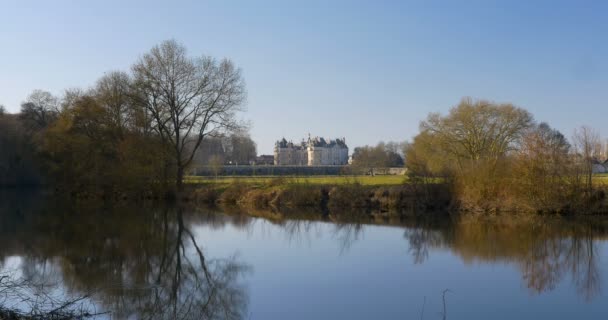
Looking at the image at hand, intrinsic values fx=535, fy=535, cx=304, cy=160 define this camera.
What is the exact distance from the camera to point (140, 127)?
117 feet

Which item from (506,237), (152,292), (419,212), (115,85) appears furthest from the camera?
(115,85)

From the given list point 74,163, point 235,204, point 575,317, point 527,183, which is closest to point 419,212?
point 527,183

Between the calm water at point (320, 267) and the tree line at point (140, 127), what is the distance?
43.6 ft

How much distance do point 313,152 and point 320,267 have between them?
13047 cm

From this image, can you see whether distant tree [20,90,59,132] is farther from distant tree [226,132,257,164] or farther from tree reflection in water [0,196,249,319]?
tree reflection in water [0,196,249,319]

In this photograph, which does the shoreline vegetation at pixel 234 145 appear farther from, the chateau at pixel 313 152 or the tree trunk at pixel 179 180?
the chateau at pixel 313 152

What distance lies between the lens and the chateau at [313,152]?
141750mm

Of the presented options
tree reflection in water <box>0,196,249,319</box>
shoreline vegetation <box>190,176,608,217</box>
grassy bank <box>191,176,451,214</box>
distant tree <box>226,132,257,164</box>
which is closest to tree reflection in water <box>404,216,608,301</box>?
shoreline vegetation <box>190,176,608,217</box>

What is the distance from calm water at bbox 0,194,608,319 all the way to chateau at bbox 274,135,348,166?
11965 cm

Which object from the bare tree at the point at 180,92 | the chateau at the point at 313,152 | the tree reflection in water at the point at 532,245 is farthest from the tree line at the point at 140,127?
the chateau at the point at 313,152

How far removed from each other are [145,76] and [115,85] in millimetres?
3853

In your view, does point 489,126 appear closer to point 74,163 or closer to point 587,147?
point 587,147

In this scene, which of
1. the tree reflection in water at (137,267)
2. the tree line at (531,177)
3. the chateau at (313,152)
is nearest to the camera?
the tree reflection in water at (137,267)

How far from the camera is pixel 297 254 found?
14.7 metres
